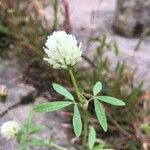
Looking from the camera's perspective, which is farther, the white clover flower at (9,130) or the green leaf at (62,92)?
the white clover flower at (9,130)

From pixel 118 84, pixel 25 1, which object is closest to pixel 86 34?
pixel 25 1

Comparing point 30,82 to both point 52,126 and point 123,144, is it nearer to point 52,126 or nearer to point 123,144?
point 52,126

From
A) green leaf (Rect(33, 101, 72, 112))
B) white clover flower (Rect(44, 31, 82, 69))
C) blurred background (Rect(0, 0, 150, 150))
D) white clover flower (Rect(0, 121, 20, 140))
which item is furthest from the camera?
blurred background (Rect(0, 0, 150, 150))

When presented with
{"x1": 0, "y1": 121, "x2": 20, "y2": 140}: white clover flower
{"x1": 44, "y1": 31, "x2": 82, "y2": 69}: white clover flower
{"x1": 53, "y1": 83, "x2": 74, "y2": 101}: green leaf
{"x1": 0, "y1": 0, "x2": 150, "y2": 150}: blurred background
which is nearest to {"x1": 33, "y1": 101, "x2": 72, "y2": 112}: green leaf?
{"x1": 53, "y1": 83, "x2": 74, "y2": 101}: green leaf

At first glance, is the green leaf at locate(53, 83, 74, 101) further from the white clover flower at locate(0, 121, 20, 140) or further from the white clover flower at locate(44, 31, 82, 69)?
the white clover flower at locate(0, 121, 20, 140)

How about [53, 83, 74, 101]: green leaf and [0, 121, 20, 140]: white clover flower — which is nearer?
[53, 83, 74, 101]: green leaf

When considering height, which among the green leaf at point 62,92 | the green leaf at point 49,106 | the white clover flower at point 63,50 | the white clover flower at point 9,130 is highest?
the white clover flower at point 63,50

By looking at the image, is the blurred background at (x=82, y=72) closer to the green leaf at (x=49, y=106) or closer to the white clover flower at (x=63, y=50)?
the green leaf at (x=49, y=106)

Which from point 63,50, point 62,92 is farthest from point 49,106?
point 63,50

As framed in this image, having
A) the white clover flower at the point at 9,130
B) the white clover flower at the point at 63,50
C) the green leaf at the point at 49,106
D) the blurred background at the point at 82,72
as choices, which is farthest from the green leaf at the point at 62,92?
the blurred background at the point at 82,72
